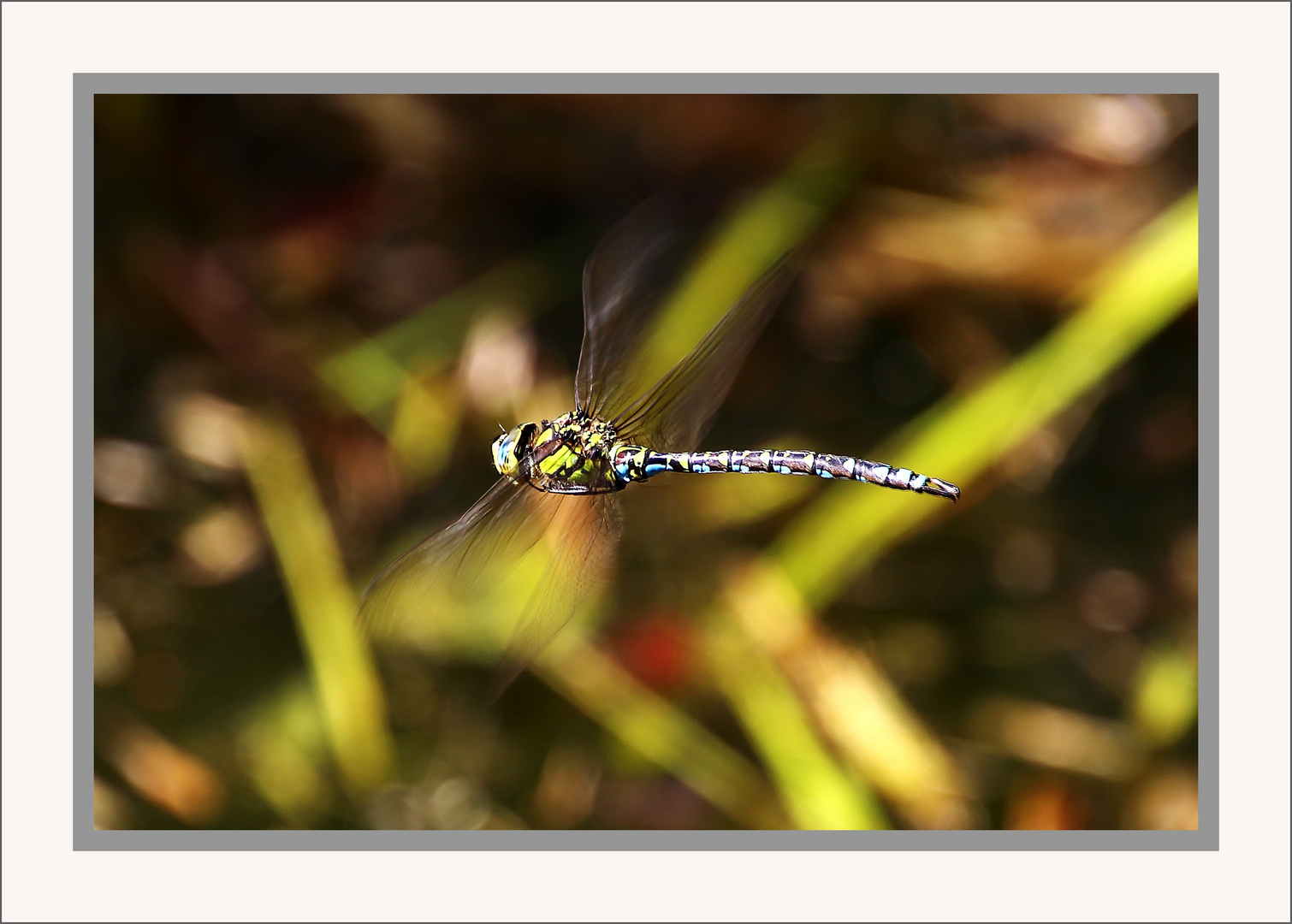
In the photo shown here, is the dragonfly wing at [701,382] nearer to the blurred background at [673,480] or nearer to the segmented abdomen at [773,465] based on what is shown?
the segmented abdomen at [773,465]

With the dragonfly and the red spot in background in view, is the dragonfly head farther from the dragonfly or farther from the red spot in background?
the red spot in background

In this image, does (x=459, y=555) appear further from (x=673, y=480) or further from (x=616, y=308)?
(x=673, y=480)

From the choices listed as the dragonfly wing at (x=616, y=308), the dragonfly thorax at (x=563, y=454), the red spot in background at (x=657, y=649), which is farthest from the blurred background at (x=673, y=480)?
the dragonfly thorax at (x=563, y=454)

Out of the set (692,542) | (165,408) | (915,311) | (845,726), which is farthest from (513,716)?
(915,311)

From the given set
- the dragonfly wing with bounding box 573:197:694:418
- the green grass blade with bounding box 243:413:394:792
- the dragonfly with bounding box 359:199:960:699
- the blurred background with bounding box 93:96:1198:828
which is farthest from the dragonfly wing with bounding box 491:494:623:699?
the green grass blade with bounding box 243:413:394:792

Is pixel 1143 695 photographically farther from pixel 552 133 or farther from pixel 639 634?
pixel 552 133

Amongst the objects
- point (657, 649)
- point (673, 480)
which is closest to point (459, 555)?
point (673, 480)

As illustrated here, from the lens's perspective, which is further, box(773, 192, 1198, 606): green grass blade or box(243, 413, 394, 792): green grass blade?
box(243, 413, 394, 792): green grass blade
